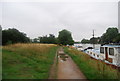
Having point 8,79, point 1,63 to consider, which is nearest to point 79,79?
point 8,79

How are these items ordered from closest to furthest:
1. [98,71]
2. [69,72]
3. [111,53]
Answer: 1. [98,71]
2. [69,72]
3. [111,53]

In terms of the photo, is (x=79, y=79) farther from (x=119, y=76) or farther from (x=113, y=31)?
(x=113, y=31)

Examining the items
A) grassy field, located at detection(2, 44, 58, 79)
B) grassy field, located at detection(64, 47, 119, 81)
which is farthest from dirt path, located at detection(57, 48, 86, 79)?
grassy field, located at detection(2, 44, 58, 79)

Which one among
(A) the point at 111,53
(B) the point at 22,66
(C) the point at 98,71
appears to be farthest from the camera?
(A) the point at 111,53

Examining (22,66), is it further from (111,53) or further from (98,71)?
(111,53)

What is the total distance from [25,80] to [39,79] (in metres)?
0.64

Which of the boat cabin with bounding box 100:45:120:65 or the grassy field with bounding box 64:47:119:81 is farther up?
the boat cabin with bounding box 100:45:120:65

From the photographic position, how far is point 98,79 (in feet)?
16.1

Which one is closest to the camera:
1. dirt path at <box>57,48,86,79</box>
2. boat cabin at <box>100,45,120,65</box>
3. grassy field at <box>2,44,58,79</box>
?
grassy field at <box>2,44,58,79</box>

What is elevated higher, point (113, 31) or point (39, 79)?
point (113, 31)

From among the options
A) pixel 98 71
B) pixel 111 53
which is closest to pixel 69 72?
pixel 98 71

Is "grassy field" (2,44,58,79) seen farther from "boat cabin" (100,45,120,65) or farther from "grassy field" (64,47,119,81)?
"boat cabin" (100,45,120,65)

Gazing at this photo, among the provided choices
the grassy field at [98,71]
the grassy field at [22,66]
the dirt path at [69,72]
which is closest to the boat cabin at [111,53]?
the grassy field at [98,71]

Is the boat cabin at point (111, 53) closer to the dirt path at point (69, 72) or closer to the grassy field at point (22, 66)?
the dirt path at point (69, 72)
